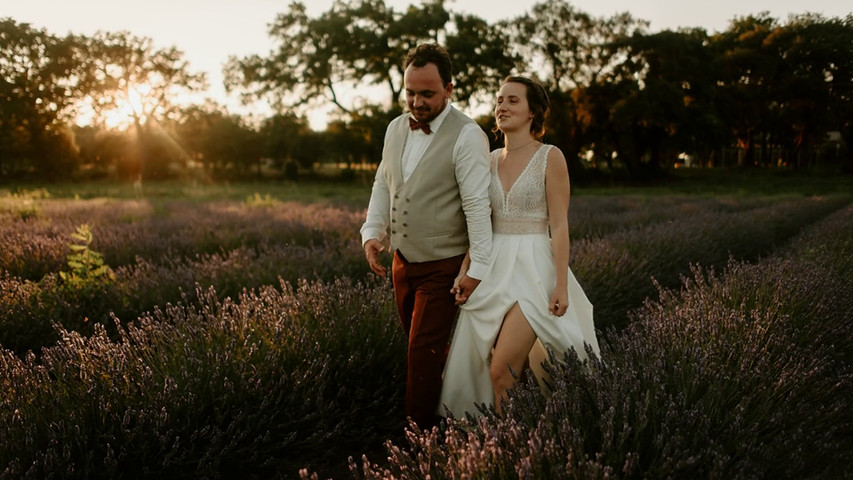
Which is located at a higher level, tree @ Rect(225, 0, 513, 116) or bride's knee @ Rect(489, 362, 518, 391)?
tree @ Rect(225, 0, 513, 116)

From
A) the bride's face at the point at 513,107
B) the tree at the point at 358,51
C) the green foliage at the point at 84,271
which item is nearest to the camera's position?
the bride's face at the point at 513,107

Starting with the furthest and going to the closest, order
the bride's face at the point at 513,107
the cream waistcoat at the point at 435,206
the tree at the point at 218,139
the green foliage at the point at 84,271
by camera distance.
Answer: the tree at the point at 218,139, the green foliage at the point at 84,271, the bride's face at the point at 513,107, the cream waistcoat at the point at 435,206

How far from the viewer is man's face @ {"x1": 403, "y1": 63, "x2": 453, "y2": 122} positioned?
2410mm

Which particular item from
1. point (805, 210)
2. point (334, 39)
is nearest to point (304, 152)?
point (334, 39)

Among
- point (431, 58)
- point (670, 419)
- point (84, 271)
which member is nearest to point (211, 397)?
point (431, 58)

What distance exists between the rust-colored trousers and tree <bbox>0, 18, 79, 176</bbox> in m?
42.5

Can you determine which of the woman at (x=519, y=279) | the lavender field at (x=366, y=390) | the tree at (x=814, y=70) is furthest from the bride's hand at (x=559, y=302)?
the tree at (x=814, y=70)

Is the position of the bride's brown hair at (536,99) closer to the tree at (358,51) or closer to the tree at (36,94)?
the tree at (358,51)

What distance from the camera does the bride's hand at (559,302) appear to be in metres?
2.56

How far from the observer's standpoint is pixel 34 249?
5.77 metres

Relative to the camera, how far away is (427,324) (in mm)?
2562

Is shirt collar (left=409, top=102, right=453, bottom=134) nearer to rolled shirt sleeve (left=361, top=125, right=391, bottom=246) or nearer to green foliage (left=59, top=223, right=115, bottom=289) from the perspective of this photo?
rolled shirt sleeve (left=361, top=125, right=391, bottom=246)

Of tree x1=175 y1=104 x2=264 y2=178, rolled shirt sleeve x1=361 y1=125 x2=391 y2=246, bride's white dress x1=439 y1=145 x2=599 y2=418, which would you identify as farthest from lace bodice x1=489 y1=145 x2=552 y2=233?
tree x1=175 y1=104 x2=264 y2=178

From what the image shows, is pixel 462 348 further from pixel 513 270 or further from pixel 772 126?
pixel 772 126
